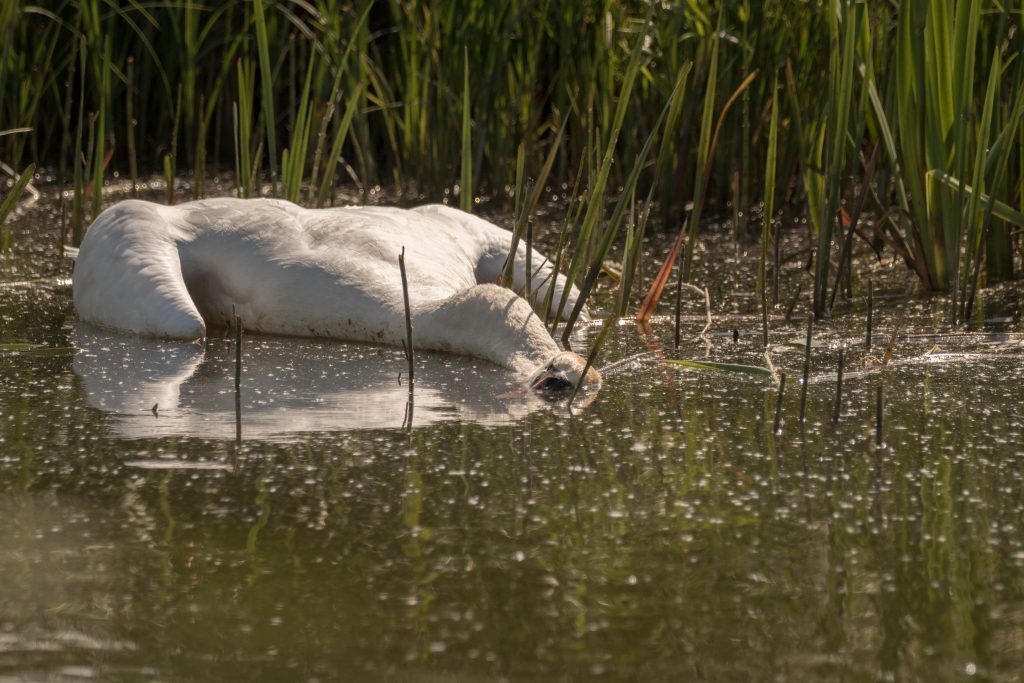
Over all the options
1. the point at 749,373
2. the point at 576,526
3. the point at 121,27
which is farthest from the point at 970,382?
the point at 121,27

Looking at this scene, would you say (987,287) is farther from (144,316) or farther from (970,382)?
(144,316)

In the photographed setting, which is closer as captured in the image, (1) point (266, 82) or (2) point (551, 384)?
(2) point (551, 384)

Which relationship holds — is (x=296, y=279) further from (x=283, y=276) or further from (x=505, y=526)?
(x=505, y=526)

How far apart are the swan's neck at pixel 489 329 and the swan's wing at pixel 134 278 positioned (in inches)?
20.5

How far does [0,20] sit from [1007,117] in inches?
109

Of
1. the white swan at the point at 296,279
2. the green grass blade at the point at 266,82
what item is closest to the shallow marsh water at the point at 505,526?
the white swan at the point at 296,279

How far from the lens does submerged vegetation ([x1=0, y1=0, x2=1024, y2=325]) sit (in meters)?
3.39

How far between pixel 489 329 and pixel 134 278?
0.88 metres

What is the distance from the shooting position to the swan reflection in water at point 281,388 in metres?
2.42

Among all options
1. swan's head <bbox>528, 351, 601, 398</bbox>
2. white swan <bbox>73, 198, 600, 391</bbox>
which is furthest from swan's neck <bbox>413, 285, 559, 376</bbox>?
swan's head <bbox>528, 351, 601, 398</bbox>

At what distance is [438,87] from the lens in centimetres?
516

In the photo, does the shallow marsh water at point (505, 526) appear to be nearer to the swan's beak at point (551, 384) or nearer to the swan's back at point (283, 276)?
the swan's beak at point (551, 384)

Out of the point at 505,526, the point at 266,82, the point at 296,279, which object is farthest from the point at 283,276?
the point at 505,526

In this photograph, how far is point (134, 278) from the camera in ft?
10.8
